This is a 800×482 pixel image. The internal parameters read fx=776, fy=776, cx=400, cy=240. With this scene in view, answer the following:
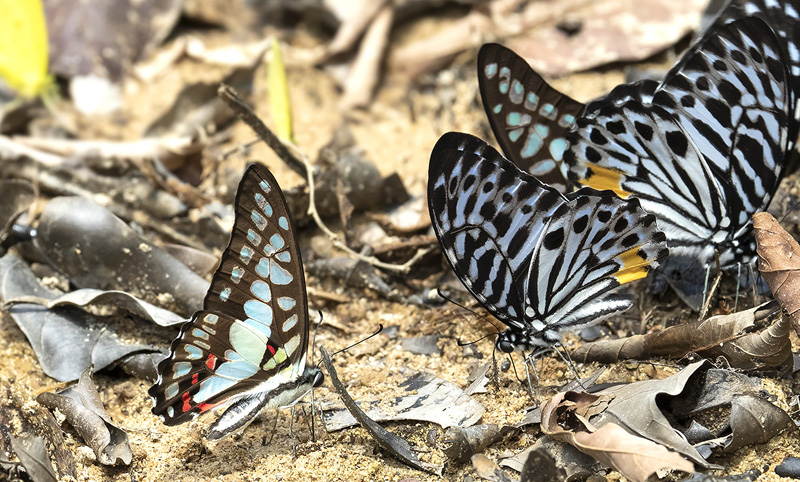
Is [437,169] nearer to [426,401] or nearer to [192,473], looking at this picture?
[426,401]

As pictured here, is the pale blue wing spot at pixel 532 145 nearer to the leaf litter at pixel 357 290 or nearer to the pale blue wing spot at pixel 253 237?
the leaf litter at pixel 357 290

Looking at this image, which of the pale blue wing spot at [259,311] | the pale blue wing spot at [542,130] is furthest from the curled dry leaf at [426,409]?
the pale blue wing spot at [542,130]

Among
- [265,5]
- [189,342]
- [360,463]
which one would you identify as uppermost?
[265,5]

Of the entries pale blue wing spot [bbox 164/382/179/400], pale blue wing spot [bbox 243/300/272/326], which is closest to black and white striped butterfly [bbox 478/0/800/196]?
pale blue wing spot [bbox 243/300/272/326]

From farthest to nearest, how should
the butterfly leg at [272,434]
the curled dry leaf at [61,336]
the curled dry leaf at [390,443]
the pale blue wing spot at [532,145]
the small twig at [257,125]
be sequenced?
the small twig at [257,125]
the pale blue wing spot at [532,145]
the curled dry leaf at [61,336]
the butterfly leg at [272,434]
the curled dry leaf at [390,443]

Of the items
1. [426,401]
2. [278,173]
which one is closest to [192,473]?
[426,401]

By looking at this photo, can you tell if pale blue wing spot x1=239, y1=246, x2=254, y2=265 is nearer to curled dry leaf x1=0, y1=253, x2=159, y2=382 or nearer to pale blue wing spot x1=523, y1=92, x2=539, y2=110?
curled dry leaf x1=0, y1=253, x2=159, y2=382
